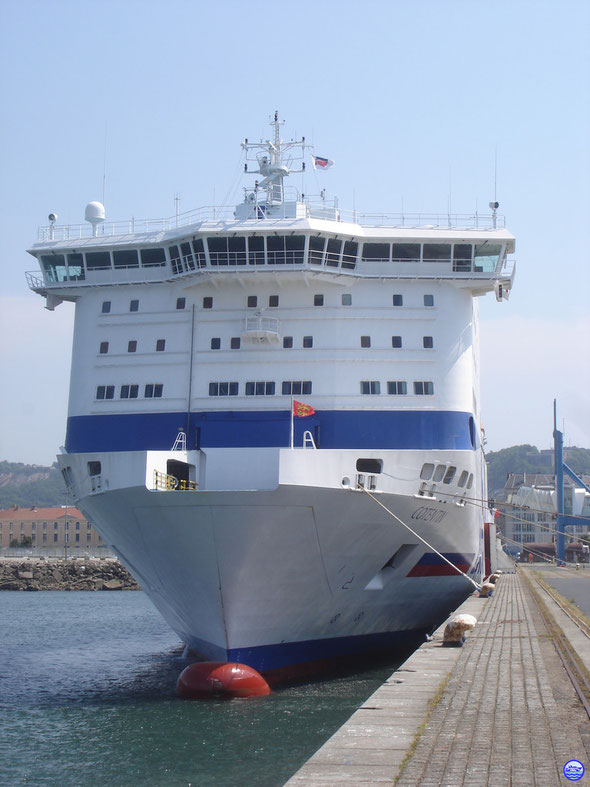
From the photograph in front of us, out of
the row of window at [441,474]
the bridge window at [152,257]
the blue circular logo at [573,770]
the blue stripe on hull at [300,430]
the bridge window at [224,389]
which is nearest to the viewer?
the blue circular logo at [573,770]

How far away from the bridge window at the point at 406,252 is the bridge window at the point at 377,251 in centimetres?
16

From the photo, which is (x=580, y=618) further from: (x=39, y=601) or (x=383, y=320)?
(x=39, y=601)

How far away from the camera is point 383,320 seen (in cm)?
1880

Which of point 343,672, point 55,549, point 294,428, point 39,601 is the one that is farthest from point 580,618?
point 55,549

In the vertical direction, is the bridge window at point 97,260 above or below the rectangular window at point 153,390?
above

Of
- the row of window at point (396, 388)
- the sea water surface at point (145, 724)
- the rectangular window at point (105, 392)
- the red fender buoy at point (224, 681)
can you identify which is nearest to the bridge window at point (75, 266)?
the rectangular window at point (105, 392)

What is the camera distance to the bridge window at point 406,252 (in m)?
19.5

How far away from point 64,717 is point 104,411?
631 cm

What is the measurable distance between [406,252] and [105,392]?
7132mm

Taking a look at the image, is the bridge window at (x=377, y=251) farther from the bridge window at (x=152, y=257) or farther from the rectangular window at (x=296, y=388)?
the bridge window at (x=152, y=257)

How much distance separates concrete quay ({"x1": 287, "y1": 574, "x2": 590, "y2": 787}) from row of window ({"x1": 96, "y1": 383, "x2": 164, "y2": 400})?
898 centimetres

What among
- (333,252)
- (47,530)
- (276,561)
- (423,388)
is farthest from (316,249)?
(47,530)

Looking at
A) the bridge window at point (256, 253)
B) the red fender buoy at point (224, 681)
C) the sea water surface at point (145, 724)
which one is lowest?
the sea water surface at point (145, 724)

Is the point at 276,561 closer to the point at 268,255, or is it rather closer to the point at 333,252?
the point at 268,255
